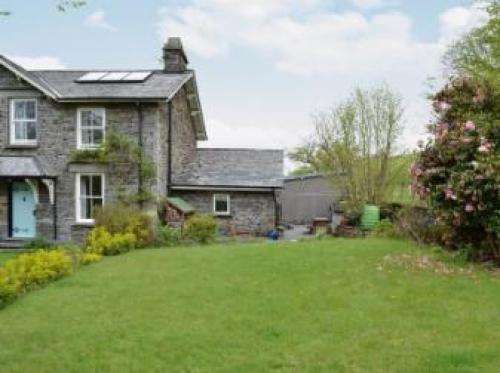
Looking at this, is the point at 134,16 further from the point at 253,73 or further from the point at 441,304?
the point at 253,73

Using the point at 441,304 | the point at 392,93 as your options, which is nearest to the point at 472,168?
the point at 441,304

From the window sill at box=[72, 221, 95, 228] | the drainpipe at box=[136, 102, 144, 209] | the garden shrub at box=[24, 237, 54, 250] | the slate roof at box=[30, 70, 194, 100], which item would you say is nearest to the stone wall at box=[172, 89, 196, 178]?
the slate roof at box=[30, 70, 194, 100]

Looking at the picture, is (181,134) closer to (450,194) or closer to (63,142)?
(63,142)

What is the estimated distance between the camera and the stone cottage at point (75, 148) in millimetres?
23156

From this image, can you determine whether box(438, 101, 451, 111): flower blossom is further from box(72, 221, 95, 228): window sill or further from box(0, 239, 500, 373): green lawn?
box(72, 221, 95, 228): window sill

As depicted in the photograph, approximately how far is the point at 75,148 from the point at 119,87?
2864 millimetres

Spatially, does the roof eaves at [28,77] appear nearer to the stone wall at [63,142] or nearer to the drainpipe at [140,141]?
the stone wall at [63,142]

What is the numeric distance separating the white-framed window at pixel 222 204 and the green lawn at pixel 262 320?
12385 millimetres

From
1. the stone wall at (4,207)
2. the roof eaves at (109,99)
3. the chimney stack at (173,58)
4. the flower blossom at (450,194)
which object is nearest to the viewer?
the flower blossom at (450,194)

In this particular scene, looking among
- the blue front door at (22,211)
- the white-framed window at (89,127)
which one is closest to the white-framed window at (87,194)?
the white-framed window at (89,127)

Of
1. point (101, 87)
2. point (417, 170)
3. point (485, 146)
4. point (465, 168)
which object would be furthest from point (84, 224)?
point (485, 146)

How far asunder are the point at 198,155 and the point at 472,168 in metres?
18.3

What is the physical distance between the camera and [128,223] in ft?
64.0

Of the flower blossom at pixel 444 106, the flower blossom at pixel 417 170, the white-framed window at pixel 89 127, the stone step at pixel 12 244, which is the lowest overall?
the stone step at pixel 12 244
